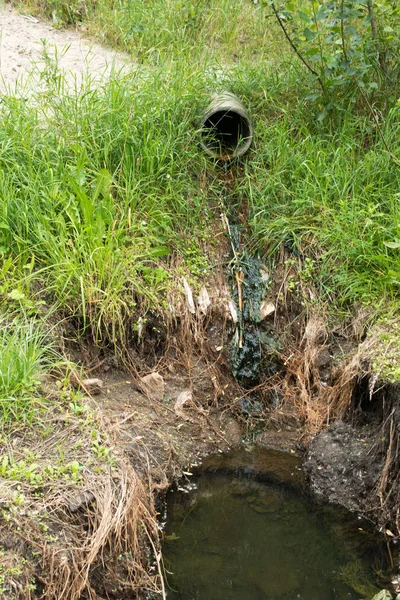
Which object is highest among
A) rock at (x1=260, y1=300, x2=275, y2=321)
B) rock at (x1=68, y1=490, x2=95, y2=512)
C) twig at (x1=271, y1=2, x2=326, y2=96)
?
twig at (x1=271, y1=2, x2=326, y2=96)

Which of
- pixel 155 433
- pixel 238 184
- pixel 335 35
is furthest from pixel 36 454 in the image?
pixel 335 35

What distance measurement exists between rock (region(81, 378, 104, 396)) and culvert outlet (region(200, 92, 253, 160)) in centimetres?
203

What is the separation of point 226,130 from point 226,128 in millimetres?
17

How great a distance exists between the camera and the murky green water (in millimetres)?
3715

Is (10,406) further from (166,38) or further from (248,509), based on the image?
(166,38)

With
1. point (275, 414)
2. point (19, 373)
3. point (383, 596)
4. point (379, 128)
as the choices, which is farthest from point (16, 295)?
point (379, 128)

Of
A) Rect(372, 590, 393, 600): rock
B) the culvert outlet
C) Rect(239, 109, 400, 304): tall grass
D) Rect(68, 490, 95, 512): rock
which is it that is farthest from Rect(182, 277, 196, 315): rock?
Rect(372, 590, 393, 600): rock

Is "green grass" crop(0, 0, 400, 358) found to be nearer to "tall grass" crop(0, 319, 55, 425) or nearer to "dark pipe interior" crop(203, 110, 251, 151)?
"dark pipe interior" crop(203, 110, 251, 151)

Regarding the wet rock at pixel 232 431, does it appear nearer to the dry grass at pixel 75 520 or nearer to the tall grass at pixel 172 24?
the dry grass at pixel 75 520

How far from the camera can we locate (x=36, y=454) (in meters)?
3.59

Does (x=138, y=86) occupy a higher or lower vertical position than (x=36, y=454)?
higher

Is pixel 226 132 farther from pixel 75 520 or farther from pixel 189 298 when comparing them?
pixel 75 520

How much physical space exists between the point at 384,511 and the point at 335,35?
3323 millimetres

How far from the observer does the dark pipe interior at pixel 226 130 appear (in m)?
5.55
